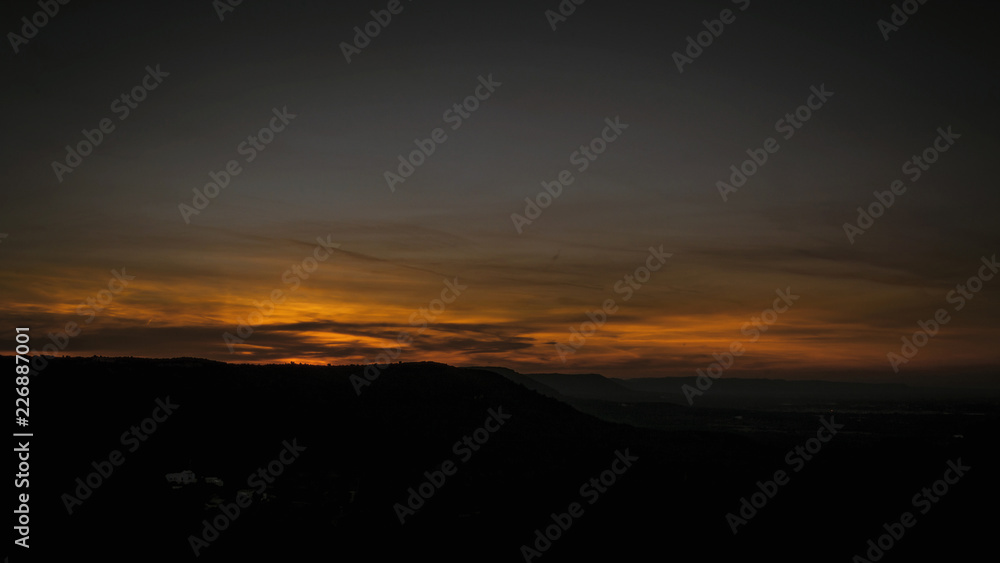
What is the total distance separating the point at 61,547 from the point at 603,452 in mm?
31810

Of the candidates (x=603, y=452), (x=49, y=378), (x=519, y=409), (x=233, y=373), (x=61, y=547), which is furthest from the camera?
(x=519, y=409)

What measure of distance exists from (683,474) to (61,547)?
1360 inches

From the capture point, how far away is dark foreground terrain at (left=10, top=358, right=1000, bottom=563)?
2752 cm

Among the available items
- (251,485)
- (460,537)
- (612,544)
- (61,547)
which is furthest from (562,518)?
(61,547)

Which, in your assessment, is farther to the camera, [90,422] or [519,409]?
[519,409]

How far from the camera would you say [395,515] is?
3053 centimetres

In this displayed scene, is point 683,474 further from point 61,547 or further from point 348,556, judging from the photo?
point 61,547

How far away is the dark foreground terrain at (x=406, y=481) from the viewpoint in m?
27.5

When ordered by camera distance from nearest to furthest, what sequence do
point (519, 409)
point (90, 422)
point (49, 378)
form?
1. point (90, 422)
2. point (49, 378)
3. point (519, 409)

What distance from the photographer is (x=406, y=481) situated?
1373 inches

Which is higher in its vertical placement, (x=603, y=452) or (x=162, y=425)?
(x=162, y=425)

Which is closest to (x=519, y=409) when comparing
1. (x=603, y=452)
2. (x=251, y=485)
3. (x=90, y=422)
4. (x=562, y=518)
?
(x=603, y=452)

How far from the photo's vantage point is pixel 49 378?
3969 cm

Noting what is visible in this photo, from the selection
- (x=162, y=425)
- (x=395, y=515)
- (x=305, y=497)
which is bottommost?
(x=395, y=515)
